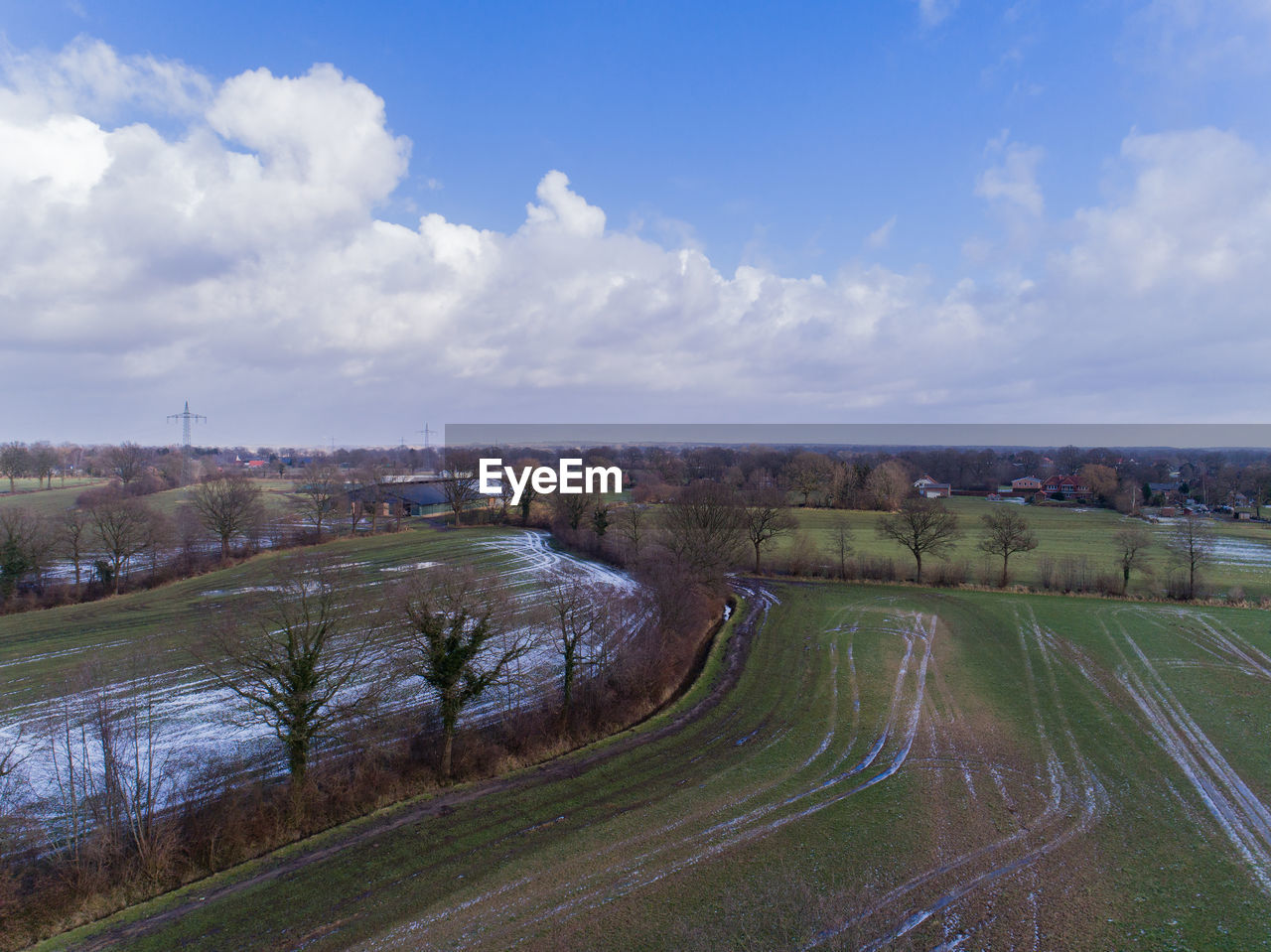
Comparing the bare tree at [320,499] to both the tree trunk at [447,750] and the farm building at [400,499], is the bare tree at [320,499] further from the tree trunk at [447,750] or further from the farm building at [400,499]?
the tree trunk at [447,750]

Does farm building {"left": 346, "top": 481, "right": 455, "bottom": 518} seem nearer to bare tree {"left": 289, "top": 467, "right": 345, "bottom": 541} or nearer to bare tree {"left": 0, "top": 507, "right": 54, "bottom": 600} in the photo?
bare tree {"left": 289, "top": 467, "right": 345, "bottom": 541}

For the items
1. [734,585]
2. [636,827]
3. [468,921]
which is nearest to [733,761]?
[636,827]

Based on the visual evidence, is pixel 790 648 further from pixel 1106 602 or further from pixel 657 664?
pixel 1106 602

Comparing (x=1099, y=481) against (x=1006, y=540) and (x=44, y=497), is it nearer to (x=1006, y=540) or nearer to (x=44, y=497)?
(x=1006, y=540)

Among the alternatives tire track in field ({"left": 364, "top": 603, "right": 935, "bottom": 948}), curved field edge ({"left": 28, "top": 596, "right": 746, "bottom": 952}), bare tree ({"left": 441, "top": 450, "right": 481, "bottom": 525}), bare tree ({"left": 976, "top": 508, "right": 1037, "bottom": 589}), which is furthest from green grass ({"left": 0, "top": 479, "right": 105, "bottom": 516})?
bare tree ({"left": 976, "top": 508, "right": 1037, "bottom": 589})

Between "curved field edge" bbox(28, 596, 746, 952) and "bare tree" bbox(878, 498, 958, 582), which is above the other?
"bare tree" bbox(878, 498, 958, 582)

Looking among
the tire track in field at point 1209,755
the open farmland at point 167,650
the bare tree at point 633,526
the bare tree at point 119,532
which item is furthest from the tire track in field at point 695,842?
the bare tree at point 119,532
